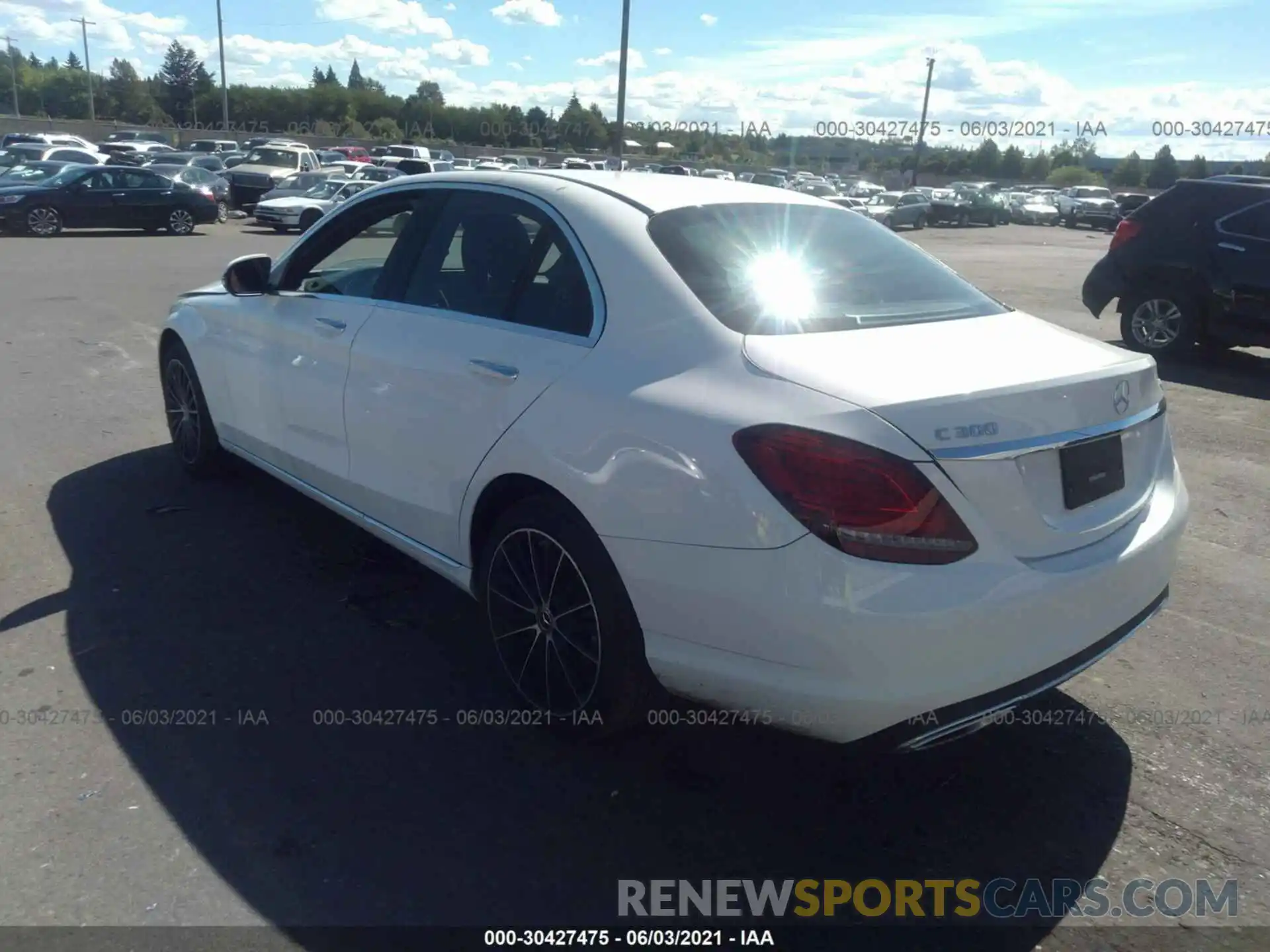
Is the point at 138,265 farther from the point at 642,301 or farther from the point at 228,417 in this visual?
the point at 642,301

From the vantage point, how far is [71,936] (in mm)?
2525

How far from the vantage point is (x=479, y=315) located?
3680mm

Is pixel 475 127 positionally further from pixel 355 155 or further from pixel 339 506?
pixel 339 506

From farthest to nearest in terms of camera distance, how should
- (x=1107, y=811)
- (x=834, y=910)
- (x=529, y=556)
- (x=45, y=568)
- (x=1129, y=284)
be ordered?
(x=1129, y=284), (x=45, y=568), (x=529, y=556), (x=1107, y=811), (x=834, y=910)

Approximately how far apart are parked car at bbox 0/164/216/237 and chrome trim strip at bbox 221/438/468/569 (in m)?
19.2

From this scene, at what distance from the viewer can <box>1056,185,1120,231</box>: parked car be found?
48.7 meters

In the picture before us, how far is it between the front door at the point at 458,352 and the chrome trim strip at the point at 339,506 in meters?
0.03

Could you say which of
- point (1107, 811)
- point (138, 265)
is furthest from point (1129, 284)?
point (138, 265)

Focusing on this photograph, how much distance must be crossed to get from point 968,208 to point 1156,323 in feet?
127

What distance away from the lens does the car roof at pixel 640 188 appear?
356 cm

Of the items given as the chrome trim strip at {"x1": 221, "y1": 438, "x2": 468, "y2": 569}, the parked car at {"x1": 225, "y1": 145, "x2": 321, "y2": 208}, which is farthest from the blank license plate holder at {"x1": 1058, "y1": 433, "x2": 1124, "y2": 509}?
the parked car at {"x1": 225, "y1": 145, "x2": 321, "y2": 208}

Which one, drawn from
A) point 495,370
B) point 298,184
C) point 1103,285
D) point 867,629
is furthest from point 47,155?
point 867,629

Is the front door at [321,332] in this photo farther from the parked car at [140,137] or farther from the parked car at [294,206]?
the parked car at [140,137]

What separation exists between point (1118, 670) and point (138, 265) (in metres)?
16.3
